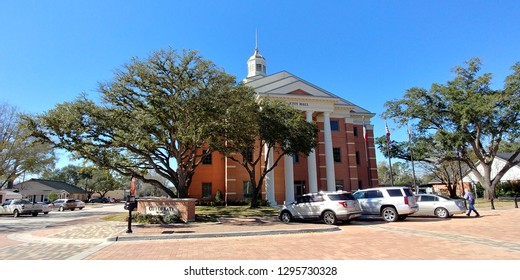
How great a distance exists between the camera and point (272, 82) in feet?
135

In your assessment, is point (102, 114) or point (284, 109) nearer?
point (102, 114)

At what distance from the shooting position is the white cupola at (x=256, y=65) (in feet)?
169

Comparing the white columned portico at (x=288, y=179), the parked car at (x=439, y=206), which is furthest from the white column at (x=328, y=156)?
the parked car at (x=439, y=206)

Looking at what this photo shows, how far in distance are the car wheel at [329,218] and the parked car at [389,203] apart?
11.0 ft

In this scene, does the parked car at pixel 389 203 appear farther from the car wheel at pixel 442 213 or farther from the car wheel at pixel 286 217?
the car wheel at pixel 286 217

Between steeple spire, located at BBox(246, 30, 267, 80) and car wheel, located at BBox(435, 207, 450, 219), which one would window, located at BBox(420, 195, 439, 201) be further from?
steeple spire, located at BBox(246, 30, 267, 80)

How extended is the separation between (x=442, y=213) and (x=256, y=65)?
38371 mm

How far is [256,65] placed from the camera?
Answer: 5156 cm

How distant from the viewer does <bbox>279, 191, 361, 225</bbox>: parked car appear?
620 inches

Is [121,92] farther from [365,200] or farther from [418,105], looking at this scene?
[418,105]

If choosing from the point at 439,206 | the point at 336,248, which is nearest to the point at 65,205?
the point at 336,248

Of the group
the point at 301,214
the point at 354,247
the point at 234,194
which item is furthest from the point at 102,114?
the point at 234,194

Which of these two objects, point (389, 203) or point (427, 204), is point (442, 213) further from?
point (389, 203)

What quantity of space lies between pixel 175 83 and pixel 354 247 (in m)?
13.7
